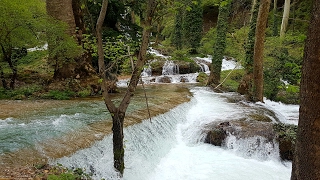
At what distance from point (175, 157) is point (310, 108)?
17.2 feet

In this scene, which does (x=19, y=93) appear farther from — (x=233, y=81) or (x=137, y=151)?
(x=233, y=81)

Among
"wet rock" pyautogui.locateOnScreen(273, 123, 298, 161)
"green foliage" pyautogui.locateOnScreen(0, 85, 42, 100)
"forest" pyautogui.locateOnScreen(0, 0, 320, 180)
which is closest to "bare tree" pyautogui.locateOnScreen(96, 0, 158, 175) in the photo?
"forest" pyautogui.locateOnScreen(0, 0, 320, 180)

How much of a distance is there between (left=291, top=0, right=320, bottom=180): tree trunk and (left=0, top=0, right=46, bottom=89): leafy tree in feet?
29.9

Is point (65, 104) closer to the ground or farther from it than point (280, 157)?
farther from it

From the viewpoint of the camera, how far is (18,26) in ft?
31.2

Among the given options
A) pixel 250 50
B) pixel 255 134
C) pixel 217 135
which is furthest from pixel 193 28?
pixel 255 134

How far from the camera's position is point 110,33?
14.5 meters

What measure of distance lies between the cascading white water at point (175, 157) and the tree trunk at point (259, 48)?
335 cm

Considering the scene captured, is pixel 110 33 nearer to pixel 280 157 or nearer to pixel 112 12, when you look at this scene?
pixel 112 12

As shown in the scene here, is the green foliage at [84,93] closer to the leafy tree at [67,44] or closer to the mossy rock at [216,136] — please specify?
the leafy tree at [67,44]

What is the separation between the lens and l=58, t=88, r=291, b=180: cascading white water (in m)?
5.44

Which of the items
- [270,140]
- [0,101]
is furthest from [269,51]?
[0,101]

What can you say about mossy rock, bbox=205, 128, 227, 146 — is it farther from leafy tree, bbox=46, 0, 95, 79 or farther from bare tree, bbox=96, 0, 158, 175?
leafy tree, bbox=46, 0, 95, 79

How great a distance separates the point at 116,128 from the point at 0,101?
252 inches
